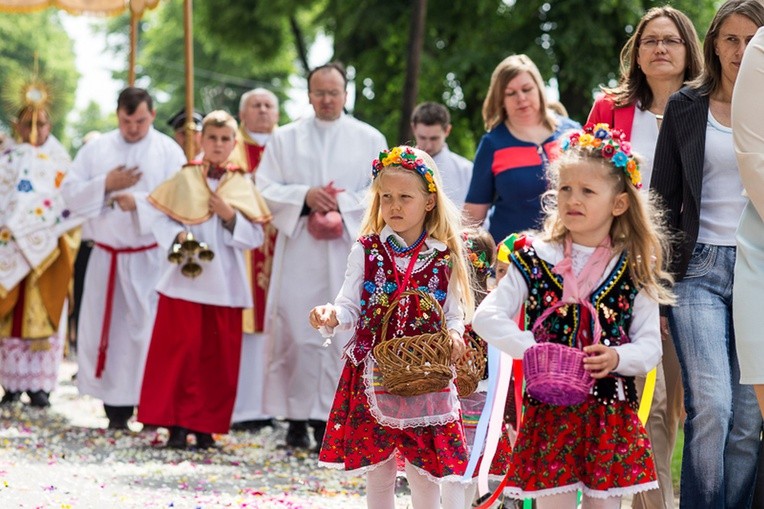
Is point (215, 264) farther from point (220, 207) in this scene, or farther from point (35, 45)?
point (35, 45)

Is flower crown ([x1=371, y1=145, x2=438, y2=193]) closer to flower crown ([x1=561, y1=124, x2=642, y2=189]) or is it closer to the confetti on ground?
flower crown ([x1=561, y1=124, x2=642, y2=189])

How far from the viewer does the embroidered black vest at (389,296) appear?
5527mm

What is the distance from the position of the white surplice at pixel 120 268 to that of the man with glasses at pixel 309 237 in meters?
1.31

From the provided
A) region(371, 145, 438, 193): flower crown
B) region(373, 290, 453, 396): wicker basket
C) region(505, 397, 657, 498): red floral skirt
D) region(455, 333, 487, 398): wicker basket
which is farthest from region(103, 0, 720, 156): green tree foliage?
region(505, 397, 657, 498): red floral skirt

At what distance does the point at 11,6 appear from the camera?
1273 cm

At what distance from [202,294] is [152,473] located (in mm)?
1588

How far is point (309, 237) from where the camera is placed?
30.6ft

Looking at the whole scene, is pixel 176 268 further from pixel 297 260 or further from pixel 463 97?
pixel 463 97

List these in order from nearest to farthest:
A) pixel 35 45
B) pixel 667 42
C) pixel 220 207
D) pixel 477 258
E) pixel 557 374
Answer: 1. pixel 557 374
2. pixel 667 42
3. pixel 477 258
4. pixel 220 207
5. pixel 35 45

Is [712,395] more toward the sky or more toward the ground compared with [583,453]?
more toward the sky

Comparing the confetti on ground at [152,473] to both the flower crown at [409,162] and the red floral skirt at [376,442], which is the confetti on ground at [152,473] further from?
the flower crown at [409,162]

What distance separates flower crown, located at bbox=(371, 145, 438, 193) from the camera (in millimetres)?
5672

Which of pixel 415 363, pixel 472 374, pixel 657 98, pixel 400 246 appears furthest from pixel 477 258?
pixel 415 363

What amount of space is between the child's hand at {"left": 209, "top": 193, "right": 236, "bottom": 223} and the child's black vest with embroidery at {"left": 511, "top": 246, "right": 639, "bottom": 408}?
4428 millimetres
